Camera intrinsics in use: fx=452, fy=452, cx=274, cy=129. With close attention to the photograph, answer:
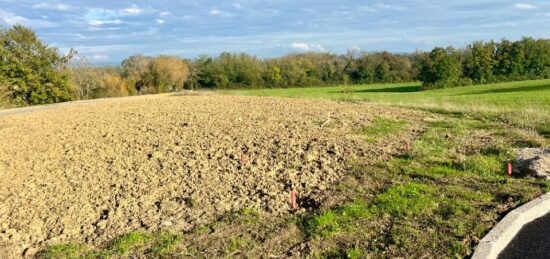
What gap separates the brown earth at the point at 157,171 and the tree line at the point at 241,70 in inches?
761

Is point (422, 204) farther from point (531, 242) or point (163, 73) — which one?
point (163, 73)

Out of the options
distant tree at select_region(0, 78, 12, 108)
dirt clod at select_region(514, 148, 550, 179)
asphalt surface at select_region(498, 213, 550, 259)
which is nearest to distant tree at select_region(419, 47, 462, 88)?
distant tree at select_region(0, 78, 12, 108)

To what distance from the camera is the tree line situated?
31.1 metres

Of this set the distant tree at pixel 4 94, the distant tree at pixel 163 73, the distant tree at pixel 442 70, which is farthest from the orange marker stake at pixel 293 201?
the distant tree at pixel 442 70

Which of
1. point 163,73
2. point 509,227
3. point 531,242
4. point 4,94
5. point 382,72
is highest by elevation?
point 163,73

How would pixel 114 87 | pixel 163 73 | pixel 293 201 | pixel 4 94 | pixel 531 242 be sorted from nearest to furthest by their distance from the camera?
pixel 531 242 < pixel 293 201 < pixel 4 94 < pixel 114 87 < pixel 163 73

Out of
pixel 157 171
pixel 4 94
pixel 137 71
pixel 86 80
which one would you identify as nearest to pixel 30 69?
pixel 4 94

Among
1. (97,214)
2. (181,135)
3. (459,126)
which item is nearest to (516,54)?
(459,126)

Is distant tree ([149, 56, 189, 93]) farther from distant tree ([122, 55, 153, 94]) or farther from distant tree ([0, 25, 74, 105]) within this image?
distant tree ([0, 25, 74, 105])

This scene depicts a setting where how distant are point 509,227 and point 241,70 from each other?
181 feet

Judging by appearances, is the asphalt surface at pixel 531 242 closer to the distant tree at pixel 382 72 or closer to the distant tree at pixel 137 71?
the distant tree at pixel 137 71

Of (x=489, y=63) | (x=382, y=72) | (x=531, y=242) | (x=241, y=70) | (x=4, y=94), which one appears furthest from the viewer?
(x=382, y=72)

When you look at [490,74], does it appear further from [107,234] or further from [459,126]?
[107,234]

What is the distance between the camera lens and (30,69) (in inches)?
1220
